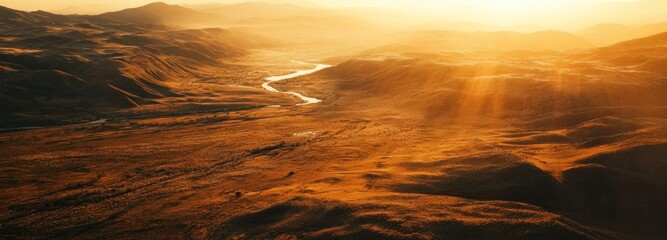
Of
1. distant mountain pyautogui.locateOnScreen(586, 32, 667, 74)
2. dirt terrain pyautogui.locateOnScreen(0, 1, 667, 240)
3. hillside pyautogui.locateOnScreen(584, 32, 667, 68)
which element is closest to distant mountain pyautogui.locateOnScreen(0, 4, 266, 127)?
dirt terrain pyautogui.locateOnScreen(0, 1, 667, 240)

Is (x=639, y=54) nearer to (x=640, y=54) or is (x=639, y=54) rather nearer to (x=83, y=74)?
(x=640, y=54)

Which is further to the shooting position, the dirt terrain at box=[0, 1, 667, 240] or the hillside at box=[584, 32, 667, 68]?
the hillside at box=[584, 32, 667, 68]

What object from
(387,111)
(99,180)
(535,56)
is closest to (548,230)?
(99,180)

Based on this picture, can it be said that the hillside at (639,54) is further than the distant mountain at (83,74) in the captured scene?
Yes

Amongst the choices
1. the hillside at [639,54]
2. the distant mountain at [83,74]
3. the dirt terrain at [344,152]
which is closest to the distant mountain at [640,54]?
the hillside at [639,54]

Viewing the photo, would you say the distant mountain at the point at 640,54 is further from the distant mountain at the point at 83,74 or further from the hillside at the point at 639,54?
the distant mountain at the point at 83,74

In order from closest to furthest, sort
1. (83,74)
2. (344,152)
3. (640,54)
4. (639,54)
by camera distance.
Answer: (344,152)
(640,54)
(639,54)
(83,74)

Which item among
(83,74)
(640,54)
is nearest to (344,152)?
(83,74)

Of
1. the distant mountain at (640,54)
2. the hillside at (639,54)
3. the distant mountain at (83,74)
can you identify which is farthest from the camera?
the hillside at (639,54)

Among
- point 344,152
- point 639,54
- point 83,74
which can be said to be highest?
point 639,54

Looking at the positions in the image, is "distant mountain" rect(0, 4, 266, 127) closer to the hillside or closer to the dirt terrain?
the dirt terrain

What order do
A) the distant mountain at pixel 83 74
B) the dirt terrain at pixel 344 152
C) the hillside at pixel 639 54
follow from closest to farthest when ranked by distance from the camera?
the dirt terrain at pixel 344 152
the distant mountain at pixel 83 74
the hillside at pixel 639 54

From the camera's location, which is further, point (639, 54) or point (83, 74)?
point (83, 74)
